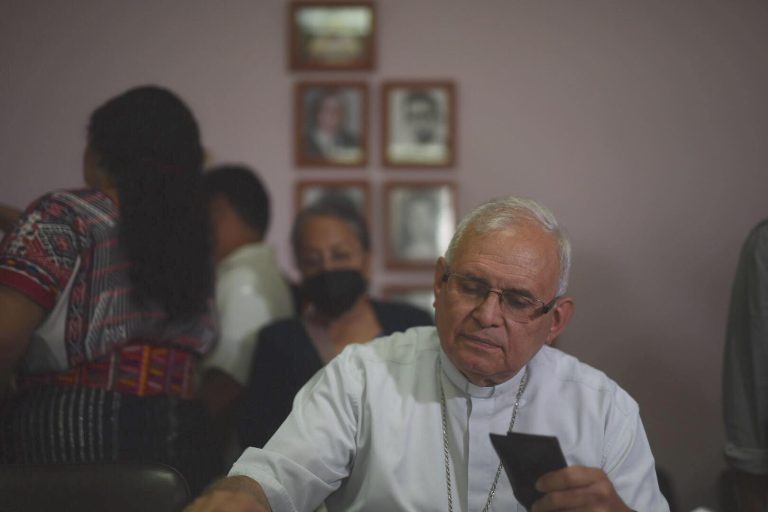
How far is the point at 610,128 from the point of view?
291 centimetres

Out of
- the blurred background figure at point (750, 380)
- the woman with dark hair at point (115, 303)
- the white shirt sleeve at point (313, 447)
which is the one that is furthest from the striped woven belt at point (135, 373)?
the blurred background figure at point (750, 380)

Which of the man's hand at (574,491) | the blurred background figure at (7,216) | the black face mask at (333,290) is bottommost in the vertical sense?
the man's hand at (574,491)

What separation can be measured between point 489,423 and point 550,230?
0.47m

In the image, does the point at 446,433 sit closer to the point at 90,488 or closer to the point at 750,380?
the point at 90,488

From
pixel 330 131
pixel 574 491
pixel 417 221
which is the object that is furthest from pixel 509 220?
pixel 330 131

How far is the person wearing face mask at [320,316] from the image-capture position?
2223 mm

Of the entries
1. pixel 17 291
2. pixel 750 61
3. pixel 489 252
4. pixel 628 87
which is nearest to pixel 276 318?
pixel 17 291

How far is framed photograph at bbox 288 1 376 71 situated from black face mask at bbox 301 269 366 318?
0.97 metres

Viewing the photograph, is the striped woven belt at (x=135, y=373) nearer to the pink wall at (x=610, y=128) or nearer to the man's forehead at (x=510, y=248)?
the man's forehead at (x=510, y=248)

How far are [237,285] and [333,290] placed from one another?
0.35m

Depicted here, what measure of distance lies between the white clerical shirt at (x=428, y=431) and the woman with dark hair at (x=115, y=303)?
0.52m

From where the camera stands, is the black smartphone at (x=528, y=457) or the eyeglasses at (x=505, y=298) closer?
the black smartphone at (x=528, y=457)

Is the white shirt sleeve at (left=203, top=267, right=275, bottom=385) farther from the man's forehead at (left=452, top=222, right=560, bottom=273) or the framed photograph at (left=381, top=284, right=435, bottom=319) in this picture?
the man's forehead at (left=452, top=222, right=560, bottom=273)

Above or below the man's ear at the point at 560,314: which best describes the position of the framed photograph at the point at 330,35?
above
